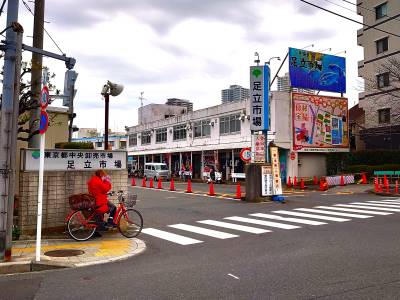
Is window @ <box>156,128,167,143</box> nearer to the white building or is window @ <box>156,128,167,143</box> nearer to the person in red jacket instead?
the white building

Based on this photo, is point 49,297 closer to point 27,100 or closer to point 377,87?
point 27,100

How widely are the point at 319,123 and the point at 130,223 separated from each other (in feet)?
89.3

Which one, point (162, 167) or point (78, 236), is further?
point (162, 167)

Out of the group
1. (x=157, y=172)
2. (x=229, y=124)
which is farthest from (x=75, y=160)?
(x=157, y=172)

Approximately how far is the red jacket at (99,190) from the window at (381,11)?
37430 mm

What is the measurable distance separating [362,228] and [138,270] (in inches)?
270

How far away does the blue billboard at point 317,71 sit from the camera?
3331 centimetres

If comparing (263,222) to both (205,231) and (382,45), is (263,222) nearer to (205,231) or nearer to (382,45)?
(205,231)

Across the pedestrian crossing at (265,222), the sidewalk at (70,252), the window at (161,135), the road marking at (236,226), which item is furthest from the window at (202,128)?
the sidewalk at (70,252)

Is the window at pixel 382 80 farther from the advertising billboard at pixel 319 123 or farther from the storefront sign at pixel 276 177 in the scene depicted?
the storefront sign at pixel 276 177

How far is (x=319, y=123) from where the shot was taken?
3469 cm

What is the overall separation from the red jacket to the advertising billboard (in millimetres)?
25478

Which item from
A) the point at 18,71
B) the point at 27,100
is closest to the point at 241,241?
the point at 18,71

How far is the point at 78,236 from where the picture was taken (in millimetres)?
9750
